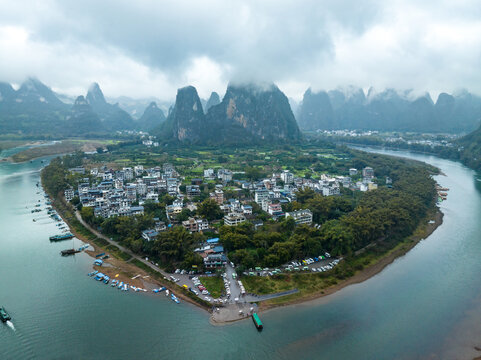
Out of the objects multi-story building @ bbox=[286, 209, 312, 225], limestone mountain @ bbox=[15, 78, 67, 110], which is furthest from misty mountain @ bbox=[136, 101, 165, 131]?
multi-story building @ bbox=[286, 209, 312, 225]

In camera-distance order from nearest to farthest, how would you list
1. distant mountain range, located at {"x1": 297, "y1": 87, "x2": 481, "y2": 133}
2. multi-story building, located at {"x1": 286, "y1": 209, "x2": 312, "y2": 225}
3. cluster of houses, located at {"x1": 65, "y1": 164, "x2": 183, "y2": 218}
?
multi-story building, located at {"x1": 286, "y1": 209, "x2": 312, "y2": 225} → cluster of houses, located at {"x1": 65, "y1": 164, "x2": 183, "y2": 218} → distant mountain range, located at {"x1": 297, "y1": 87, "x2": 481, "y2": 133}

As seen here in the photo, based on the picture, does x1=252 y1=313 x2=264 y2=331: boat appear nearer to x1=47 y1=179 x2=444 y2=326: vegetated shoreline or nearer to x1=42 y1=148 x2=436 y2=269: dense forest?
x1=47 y1=179 x2=444 y2=326: vegetated shoreline

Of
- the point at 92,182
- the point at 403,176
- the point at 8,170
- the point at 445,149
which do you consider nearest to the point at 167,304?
the point at 92,182

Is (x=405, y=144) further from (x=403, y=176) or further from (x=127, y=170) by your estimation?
(x=127, y=170)

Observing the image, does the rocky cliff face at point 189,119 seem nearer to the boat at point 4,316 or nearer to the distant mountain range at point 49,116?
the distant mountain range at point 49,116

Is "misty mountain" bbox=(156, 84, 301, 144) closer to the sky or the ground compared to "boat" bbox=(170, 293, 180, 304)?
closer to the sky

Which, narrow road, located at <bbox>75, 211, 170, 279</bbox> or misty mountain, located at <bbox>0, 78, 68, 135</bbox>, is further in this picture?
misty mountain, located at <bbox>0, 78, 68, 135</bbox>

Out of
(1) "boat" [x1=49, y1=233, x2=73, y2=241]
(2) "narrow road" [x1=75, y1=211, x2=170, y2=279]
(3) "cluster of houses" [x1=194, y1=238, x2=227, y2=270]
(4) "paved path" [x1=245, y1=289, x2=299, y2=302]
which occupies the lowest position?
(1) "boat" [x1=49, y1=233, x2=73, y2=241]

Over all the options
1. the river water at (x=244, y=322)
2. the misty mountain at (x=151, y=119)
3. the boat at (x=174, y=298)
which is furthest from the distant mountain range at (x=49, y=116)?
the boat at (x=174, y=298)

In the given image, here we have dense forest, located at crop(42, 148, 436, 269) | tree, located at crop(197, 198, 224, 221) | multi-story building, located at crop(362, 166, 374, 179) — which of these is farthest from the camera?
multi-story building, located at crop(362, 166, 374, 179)
